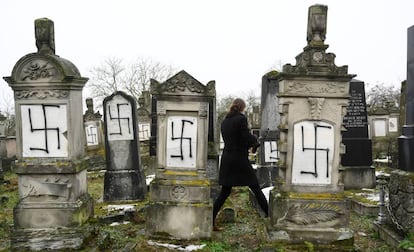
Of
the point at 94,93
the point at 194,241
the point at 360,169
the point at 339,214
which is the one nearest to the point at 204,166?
the point at 194,241

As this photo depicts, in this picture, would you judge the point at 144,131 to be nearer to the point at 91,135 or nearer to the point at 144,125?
the point at 144,125

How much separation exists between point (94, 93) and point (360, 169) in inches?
1411

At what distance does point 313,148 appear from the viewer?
16.4 feet

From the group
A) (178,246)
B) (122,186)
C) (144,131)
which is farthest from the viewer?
(144,131)

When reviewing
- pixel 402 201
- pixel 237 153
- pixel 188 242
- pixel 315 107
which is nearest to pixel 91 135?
pixel 188 242

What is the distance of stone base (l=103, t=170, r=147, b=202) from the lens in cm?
812

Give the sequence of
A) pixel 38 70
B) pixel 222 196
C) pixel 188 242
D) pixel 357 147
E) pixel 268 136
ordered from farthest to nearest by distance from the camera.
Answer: pixel 268 136
pixel 357 147
pixel 222 196
pixel 188 242
pixel 38 70

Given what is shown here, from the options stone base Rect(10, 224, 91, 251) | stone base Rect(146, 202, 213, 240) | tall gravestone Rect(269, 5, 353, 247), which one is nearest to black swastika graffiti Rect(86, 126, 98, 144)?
stone base Rect(10, 224, 91, 251)

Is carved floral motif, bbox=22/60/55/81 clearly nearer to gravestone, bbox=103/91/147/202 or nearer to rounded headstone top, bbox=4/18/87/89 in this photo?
rounded headstone top, bbox=4/18/87/89

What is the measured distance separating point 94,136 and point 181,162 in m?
11.7

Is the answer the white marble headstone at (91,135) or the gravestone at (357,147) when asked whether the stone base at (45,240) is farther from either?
the white marble headstone at (91,135)

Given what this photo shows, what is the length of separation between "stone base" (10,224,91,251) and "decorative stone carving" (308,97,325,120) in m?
3.76

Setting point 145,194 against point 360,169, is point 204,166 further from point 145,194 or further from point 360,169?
point 360,169

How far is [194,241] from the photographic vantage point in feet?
17.3
